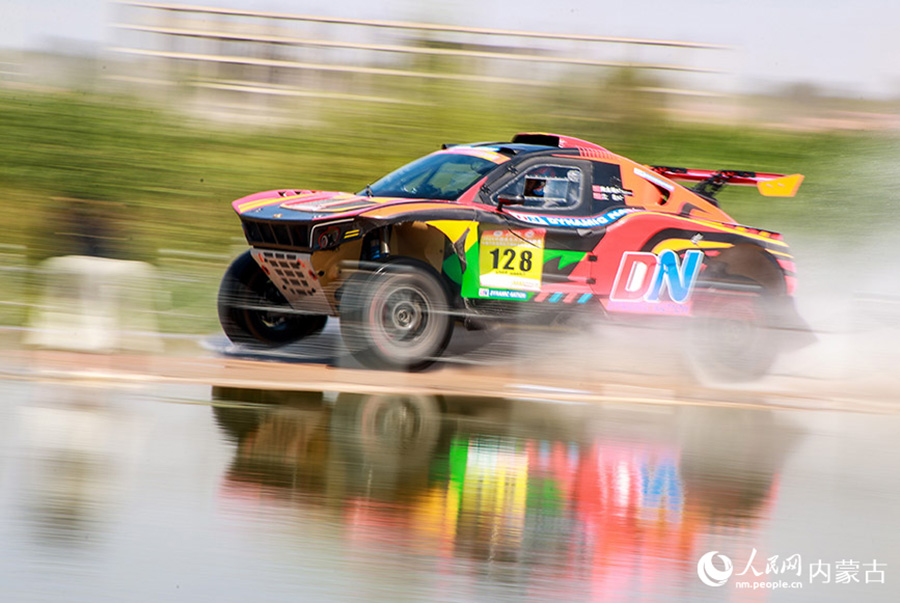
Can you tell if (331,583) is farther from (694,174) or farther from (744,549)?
(694,174)

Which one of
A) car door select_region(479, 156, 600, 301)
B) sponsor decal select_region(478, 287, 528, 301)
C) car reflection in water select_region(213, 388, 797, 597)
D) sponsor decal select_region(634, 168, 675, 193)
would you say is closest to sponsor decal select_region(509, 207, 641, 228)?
car door select_region(479, 156, 600, 301)

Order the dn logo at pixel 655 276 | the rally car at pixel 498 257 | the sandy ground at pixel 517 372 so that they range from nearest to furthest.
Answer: the sandy ground at pixel 517 372 → the rally car at pixel 498 257 → the dn logo at pixel 655 276

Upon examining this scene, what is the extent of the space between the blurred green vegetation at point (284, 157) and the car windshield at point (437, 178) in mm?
2544

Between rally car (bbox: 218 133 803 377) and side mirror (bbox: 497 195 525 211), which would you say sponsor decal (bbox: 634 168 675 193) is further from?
side mirror (bbox: 497 195 525 211)

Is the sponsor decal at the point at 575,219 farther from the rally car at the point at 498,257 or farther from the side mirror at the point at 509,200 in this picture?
the side mirror at the point at 509,200

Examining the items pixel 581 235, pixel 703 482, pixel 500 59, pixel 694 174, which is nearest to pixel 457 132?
pixel 500 59

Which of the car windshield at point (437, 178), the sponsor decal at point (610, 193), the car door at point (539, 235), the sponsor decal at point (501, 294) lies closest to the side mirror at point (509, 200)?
the car door at point (539, 235)

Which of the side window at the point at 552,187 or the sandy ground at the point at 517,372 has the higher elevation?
the side window at the point at 552,187

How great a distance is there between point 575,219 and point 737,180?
1.92m

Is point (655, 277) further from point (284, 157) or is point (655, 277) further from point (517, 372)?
point (284, 157)

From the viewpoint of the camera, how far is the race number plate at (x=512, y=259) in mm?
7820

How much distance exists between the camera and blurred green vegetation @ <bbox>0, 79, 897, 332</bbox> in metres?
12.0

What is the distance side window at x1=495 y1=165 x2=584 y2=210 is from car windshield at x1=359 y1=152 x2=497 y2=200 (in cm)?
26

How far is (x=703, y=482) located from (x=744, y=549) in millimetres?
974
